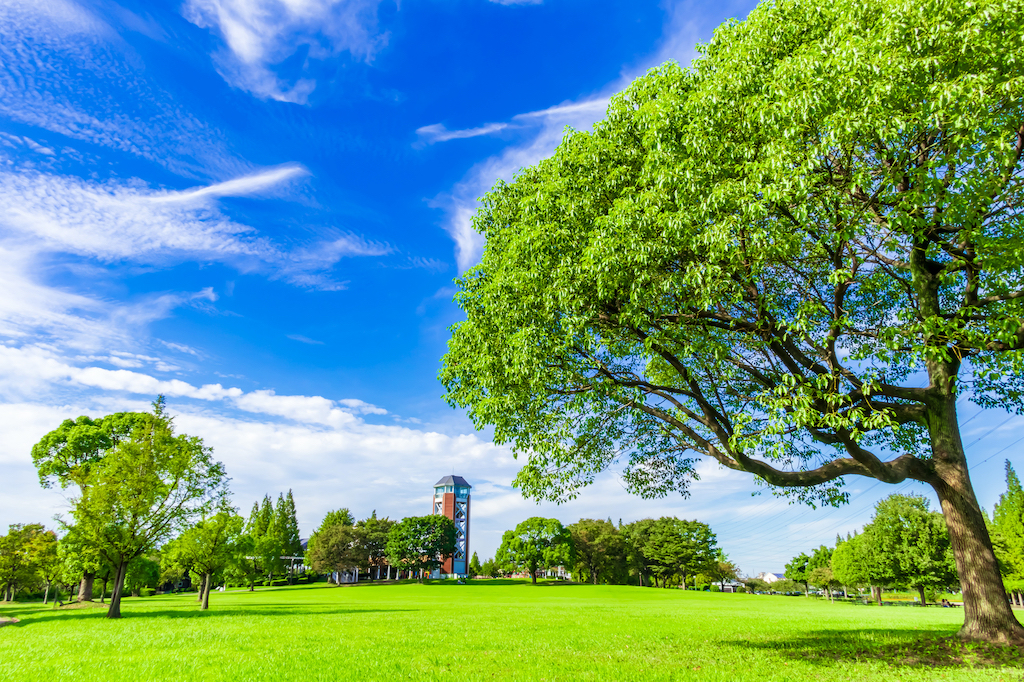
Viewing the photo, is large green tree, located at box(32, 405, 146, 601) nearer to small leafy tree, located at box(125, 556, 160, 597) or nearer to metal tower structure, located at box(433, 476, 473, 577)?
small leafy tree, located at box(125, 556, 160, 597)

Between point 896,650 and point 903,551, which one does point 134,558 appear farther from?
point 903,551

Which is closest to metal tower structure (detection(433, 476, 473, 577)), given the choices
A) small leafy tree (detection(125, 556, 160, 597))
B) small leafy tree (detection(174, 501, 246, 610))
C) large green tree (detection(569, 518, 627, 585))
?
large green tree (detection(569, 518, 627, 585))

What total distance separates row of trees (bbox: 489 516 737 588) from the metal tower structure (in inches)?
686

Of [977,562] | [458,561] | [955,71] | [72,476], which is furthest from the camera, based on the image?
[458,561]

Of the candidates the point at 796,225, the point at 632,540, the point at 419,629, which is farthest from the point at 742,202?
the point at 632,540

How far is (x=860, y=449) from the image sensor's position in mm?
12516

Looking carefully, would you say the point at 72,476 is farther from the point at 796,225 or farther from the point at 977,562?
the point at 977,562

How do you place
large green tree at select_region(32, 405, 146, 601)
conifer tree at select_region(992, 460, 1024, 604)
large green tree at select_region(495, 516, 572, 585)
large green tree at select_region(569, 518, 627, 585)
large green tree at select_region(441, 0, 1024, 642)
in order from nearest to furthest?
1. large green tree at select_region(441, 0, 1024, 642)
2. large green tree at select_region(32, 405, 146, 601)
3. conifer tree at select_region(992, 460, 1024, 604)
4. large green tree at select_region(495, 516, 572, 585)
5. large green tree at select_region(569, 518, 627, 585)

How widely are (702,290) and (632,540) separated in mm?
98941

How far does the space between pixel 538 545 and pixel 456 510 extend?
93.1 ft

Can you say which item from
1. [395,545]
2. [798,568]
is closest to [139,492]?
[395,545]

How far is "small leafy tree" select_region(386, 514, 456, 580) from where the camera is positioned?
91.3 m

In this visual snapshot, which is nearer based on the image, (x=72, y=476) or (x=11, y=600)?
(x=72, y=476)

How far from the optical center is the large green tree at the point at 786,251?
8984mm
